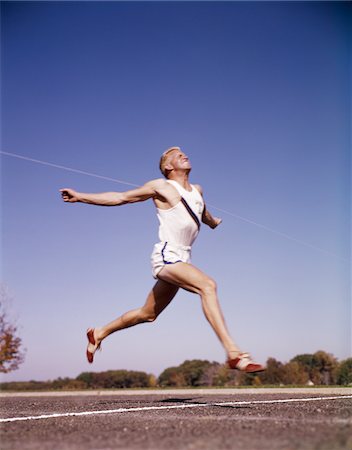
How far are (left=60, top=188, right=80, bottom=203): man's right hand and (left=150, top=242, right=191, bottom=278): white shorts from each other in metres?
0.90

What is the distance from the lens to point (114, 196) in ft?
20.0

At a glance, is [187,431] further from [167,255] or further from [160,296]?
[160,296]

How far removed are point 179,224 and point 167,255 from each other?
34cm

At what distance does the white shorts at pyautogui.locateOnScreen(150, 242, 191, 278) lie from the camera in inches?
229

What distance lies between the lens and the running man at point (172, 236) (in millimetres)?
5492

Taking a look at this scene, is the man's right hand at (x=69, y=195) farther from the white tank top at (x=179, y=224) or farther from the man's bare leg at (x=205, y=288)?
the man's bare leg at (x=205, y=288)

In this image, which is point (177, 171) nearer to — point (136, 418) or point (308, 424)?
point (136, 418)

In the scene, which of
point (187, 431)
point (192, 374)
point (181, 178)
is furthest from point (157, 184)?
point (192, 374)

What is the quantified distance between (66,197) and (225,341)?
2104 millimetres

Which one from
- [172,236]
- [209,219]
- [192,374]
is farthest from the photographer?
[192,374]

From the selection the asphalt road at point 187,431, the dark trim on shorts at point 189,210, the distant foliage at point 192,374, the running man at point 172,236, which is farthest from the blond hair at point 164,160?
the distant foliage at point 192,374

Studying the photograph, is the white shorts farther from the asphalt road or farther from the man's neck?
the asphalt road

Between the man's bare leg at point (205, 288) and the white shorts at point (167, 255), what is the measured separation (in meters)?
0.06

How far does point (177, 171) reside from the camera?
638 centimetres
